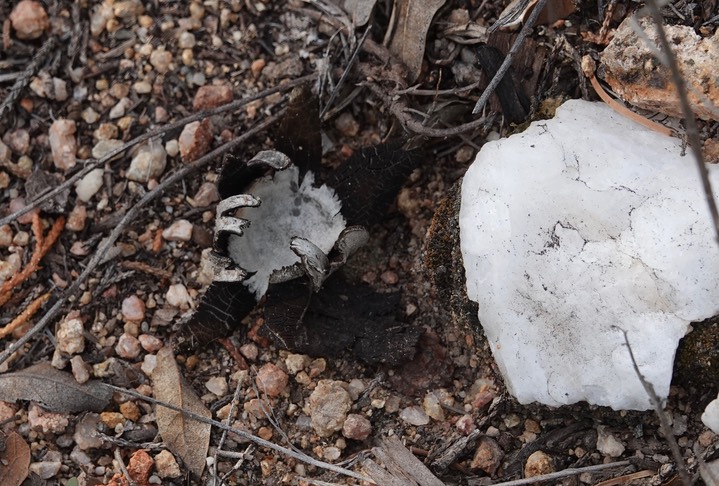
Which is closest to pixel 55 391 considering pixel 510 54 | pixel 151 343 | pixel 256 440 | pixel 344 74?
pixel 151 343

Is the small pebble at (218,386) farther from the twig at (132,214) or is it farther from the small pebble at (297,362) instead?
the twig at (132,214)

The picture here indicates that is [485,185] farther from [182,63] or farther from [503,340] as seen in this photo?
[182,63]

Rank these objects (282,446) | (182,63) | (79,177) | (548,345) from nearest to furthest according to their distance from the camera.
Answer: (548,345) → (282,446) → (79,177) → (182,63)

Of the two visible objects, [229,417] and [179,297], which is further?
[179,297]

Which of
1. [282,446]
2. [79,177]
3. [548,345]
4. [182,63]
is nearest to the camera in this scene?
[548,345]

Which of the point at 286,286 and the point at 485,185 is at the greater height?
the point at 485,185

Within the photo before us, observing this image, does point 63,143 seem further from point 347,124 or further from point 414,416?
point 414,416

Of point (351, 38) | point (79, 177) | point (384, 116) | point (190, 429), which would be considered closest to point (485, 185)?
point (384, 116)
